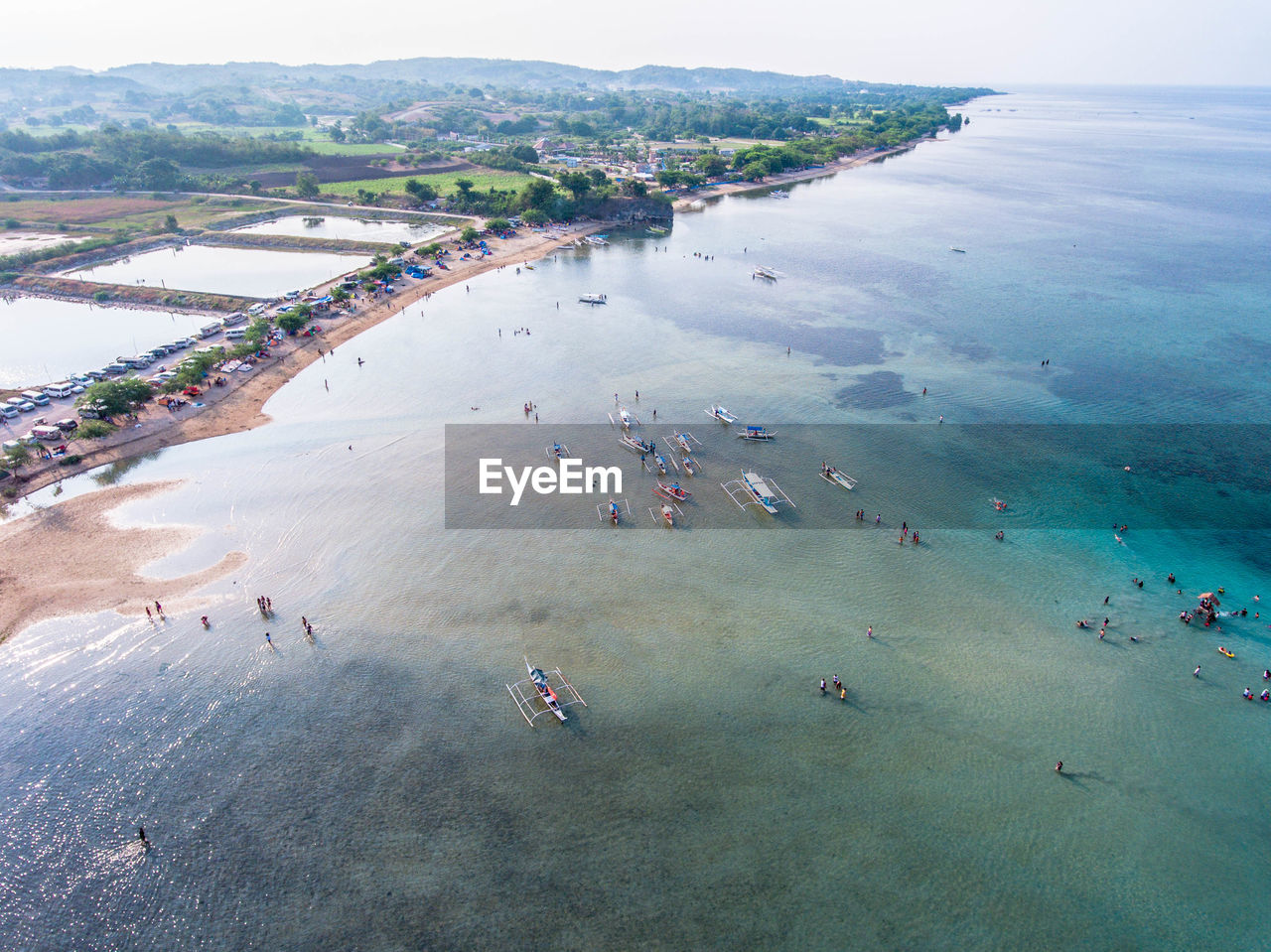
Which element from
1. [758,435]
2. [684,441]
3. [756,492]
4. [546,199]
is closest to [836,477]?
[756,492]

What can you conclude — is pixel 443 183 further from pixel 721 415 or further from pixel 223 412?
pixel 721 415

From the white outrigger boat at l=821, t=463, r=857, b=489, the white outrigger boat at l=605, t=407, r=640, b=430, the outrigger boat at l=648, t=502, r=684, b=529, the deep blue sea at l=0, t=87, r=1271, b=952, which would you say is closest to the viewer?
the deep blue sea at l=0, t=87, r=1271, b=952

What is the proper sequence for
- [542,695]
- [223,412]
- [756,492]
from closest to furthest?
[542,695] < [756,492] < [223,412]

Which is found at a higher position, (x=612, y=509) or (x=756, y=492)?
(x=756, y=492)

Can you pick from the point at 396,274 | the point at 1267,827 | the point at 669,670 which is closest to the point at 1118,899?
the point at 1267,827

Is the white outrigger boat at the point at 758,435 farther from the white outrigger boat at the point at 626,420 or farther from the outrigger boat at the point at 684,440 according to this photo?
the white outrigger boat at the point at 626,420

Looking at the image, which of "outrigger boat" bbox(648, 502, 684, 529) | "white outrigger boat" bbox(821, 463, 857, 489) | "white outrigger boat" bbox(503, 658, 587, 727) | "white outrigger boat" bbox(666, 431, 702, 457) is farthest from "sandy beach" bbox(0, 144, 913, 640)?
"white outrigger boat" bbox(821, 463, 857, 489)

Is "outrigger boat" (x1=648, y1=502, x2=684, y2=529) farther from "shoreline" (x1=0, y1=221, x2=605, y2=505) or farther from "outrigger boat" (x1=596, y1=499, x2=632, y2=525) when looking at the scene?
"shoreline" (x1=0, y1=221, x2=605, y2=505)

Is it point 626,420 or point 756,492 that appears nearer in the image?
point 756,492
